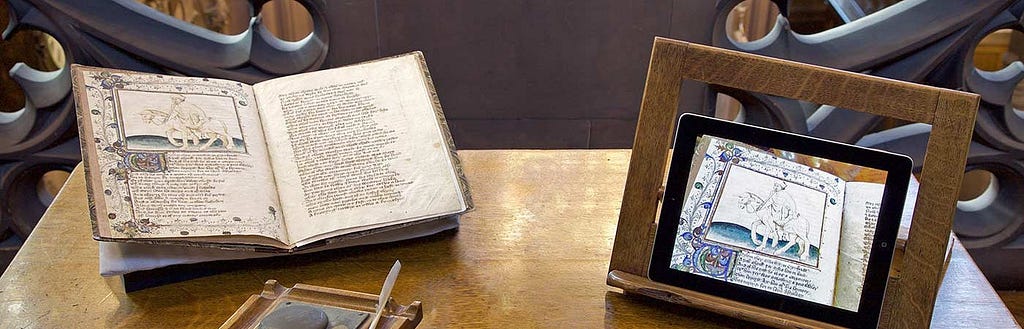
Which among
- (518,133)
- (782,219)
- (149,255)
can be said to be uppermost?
Answer: (518,133)

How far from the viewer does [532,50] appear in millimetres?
1935

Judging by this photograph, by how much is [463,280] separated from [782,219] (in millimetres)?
356

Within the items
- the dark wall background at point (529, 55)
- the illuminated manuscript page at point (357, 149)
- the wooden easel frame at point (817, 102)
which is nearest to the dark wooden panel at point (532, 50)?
the dark wall background at point (529, 55)

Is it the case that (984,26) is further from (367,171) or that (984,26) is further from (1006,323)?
(367,171)

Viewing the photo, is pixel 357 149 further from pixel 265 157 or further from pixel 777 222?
pixel 777 222

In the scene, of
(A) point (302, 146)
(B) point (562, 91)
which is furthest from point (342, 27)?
(A) point (302, 146)

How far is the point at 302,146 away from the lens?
3.64ft

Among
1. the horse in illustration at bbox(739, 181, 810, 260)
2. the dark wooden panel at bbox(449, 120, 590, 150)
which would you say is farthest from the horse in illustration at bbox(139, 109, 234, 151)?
the dark wooden panel at bbox(449, 120, 590, 150)

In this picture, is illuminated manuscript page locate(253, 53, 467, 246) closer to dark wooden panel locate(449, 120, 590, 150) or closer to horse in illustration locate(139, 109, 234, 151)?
horse in illustration locate(139, 109, 234, 151)

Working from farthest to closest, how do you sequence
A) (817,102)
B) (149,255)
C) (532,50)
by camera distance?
(532,50) < (149,255) < (817,102)

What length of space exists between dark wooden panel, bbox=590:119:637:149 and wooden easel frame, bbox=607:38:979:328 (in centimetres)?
104

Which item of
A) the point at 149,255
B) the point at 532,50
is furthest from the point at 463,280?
the point at 532,50

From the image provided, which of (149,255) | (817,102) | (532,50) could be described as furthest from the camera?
(532,50)

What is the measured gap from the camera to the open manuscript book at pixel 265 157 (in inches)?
39.8
